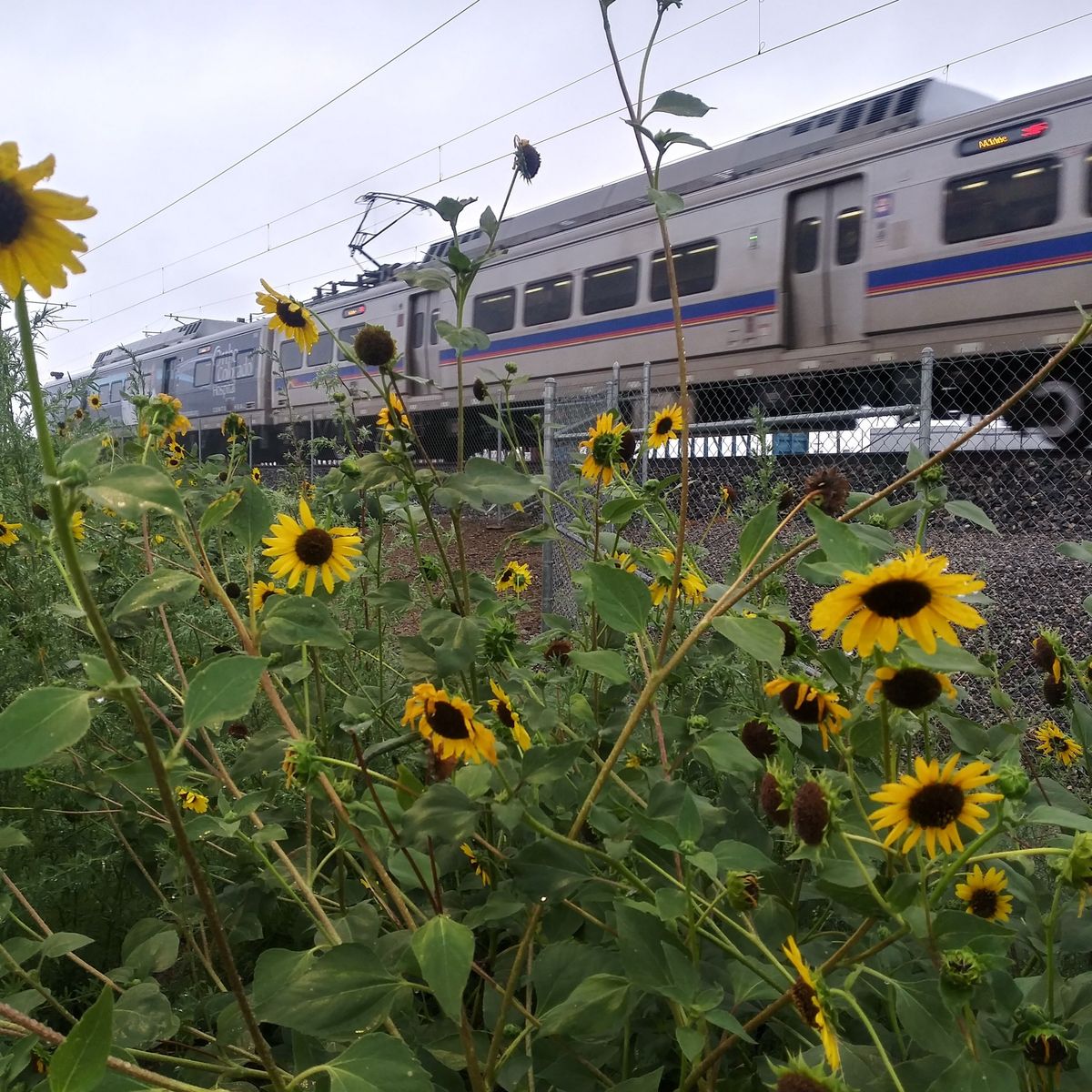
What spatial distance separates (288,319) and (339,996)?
111cm

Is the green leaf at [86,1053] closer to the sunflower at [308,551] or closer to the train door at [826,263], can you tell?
the sunflower at [308,551]

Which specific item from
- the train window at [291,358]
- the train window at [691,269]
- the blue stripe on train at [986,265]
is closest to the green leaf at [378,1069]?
the blue stripe on train at [986,265]

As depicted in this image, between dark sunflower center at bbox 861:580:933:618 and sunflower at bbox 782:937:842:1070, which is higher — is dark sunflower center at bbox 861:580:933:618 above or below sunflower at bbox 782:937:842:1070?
above

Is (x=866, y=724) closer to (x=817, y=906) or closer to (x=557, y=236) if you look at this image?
(x=817, y=906)

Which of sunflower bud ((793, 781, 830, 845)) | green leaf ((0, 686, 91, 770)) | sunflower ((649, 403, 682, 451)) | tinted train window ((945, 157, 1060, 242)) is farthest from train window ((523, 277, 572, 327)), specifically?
green leaf ((0, 686, 91, 770))

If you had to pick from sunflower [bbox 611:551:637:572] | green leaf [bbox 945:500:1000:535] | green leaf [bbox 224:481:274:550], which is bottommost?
sunflower [bbox 611:551:637:572]

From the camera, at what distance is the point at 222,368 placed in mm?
14695

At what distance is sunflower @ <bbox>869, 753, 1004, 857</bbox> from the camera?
24.2 inches

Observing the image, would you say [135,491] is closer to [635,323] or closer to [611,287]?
[635,323]

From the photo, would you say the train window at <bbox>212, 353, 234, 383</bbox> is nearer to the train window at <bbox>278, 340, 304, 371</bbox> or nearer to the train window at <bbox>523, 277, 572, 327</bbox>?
the train window at <bbox>278, 340, 304, 371</bbox>

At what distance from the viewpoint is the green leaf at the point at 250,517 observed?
0.77 meters

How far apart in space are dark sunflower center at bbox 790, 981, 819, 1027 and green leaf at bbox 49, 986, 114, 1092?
0.42 metres

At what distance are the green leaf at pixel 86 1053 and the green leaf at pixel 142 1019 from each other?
0.31 meters

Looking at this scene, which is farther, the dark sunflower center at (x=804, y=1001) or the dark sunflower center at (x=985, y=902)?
the dark sunflower center at (x=985, y=902)
